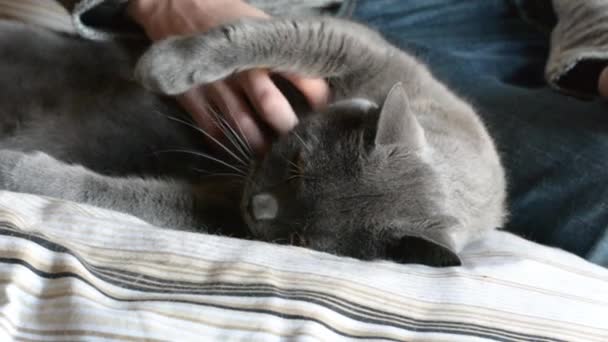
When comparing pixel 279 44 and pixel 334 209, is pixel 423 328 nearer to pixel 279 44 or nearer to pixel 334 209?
pixel 334 209

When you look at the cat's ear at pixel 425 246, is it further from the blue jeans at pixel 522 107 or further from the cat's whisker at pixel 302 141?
the blue jeans at pixel 522 107

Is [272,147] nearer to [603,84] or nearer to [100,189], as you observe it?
[100,189]

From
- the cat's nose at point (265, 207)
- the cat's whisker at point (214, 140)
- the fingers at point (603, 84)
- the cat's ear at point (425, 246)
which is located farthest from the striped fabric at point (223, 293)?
the fingers at point (603, 84)

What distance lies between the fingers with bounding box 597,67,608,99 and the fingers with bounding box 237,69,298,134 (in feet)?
2.22

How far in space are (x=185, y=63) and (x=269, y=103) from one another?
0.15 m

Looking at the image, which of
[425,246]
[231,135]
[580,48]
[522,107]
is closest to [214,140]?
[231,135]

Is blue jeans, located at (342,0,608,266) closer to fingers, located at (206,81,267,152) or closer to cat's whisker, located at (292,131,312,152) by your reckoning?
fingers, located at (206,81,267,152)

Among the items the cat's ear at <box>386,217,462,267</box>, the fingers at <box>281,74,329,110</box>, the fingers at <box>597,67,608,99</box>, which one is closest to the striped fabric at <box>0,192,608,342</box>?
the cat's ear at <box>386,217,462,267</box>

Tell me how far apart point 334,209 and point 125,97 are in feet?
1.67

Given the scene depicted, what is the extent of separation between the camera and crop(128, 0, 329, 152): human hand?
0.94 meters

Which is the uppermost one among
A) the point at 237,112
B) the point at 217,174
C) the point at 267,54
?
the point at 267,54

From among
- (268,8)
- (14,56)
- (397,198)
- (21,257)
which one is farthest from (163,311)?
(268,8)

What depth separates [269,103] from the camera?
92 centimetres

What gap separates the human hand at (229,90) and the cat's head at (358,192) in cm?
11
